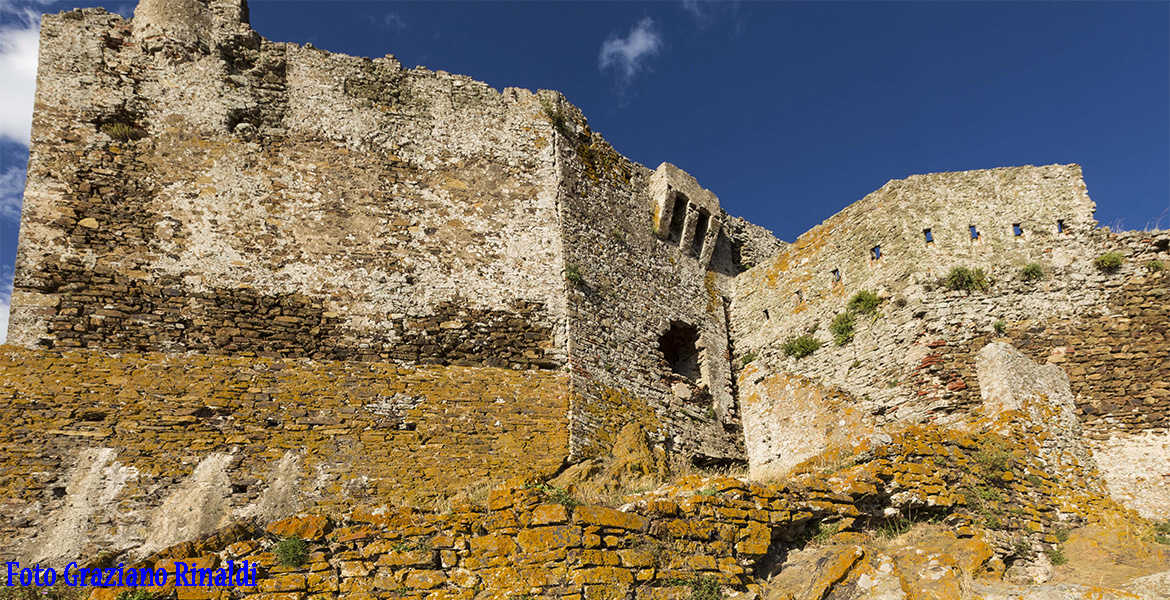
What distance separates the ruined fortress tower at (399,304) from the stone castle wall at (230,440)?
3 centimetres

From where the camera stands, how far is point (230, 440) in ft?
33.6

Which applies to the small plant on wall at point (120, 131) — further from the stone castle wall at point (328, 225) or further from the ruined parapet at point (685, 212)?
the ruined parapet at point (685, 212)

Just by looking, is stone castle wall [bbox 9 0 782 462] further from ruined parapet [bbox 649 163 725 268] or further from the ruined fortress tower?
ruined parapet [bbox 649 163 725 268]

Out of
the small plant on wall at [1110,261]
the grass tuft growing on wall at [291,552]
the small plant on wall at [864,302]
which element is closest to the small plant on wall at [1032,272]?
the small plant on wall at [1110,261]

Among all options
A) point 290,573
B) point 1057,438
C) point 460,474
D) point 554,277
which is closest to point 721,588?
point 290,573

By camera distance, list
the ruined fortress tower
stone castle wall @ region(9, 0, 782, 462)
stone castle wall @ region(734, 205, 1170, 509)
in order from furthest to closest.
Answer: stone castle wall @ region(9, 0, 782, 462)
stone castle wall @ region(734, 205, 1170, 509)
the ruined fortress tower

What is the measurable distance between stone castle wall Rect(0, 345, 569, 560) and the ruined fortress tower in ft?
0.11

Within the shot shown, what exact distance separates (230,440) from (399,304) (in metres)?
3.22

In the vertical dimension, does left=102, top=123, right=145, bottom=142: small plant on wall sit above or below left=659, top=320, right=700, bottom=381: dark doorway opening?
above

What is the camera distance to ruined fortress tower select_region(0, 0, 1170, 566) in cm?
1007

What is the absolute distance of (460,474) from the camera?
432 inches

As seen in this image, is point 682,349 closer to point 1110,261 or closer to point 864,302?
point 864,302

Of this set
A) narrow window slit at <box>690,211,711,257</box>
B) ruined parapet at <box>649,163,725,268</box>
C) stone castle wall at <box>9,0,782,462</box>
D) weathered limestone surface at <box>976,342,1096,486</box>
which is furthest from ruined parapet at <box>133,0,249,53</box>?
weathered limestone surface at <box>976,342,1096,486</box>

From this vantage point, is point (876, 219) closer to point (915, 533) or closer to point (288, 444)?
point (915, 533)
